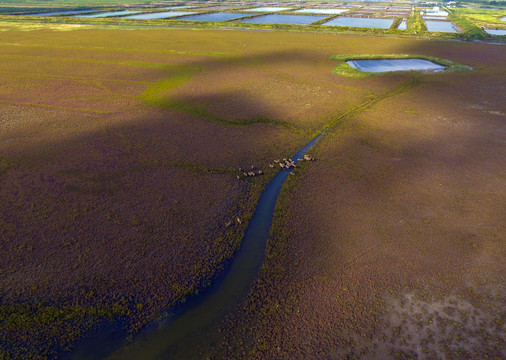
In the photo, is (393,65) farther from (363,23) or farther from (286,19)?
(286,19)

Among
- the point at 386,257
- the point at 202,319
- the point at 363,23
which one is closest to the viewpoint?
the point at 202,319

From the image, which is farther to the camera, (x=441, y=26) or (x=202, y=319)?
(x=441, y=26)

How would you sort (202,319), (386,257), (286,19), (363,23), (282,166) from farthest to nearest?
(286,19), (363,23), (282,166), (386,257), (202,319)

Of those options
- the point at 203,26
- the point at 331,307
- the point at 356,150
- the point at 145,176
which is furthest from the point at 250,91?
the point at 203,26

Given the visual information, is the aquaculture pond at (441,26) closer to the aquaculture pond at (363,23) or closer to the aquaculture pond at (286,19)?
the aquaculture pond at (363,23)

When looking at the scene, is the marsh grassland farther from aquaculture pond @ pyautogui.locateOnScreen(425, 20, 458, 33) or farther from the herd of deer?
aquaculture pond @ pyautogui.locateOnScreen(425, 20, 458, 33)

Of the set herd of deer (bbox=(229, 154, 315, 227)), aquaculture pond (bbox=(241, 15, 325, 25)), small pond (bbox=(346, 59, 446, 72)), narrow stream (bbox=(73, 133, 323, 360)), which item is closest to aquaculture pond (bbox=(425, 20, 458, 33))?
aquaculture pond (bbox=(241, 15, 325, 25))

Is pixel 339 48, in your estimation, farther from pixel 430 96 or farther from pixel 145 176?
pixel 145 176

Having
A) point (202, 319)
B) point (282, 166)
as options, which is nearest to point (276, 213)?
point (282, 166)

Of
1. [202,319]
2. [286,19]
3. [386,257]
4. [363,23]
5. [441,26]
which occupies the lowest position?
[202,319]
